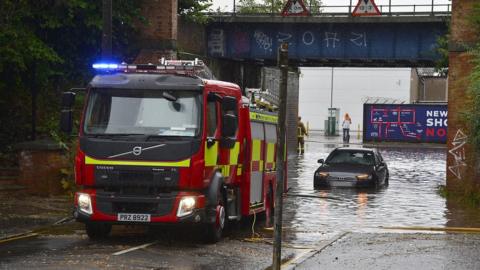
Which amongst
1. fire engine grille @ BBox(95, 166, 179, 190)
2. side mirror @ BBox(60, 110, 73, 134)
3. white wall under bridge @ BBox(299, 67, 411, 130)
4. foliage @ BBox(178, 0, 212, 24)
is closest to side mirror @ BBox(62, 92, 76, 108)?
side mirror @ BBox(60, 110, 73, 134)

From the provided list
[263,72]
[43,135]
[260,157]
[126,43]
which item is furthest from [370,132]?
[260,157]

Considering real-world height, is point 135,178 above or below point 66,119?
below

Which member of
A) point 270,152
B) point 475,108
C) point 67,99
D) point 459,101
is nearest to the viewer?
point 67,99

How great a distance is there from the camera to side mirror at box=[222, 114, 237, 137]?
15.0m

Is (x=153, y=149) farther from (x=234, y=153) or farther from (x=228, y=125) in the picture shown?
(x=234, y=153)

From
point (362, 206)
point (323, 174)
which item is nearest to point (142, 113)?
point (362, 206)

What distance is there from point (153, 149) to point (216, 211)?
152cm

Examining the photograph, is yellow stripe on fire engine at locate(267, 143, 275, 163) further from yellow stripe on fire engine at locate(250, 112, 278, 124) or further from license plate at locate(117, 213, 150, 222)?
license plate at locate(117, 213, 150, 222)

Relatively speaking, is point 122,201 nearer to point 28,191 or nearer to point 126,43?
point 28,191

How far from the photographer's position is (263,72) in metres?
49.8

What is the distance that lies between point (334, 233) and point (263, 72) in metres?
32.8

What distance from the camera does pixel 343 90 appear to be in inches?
3976

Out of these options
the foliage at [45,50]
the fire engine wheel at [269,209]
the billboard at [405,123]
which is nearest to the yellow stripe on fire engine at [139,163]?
the fire engine wheel at [269,209]

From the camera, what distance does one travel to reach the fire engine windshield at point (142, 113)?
1452cm
